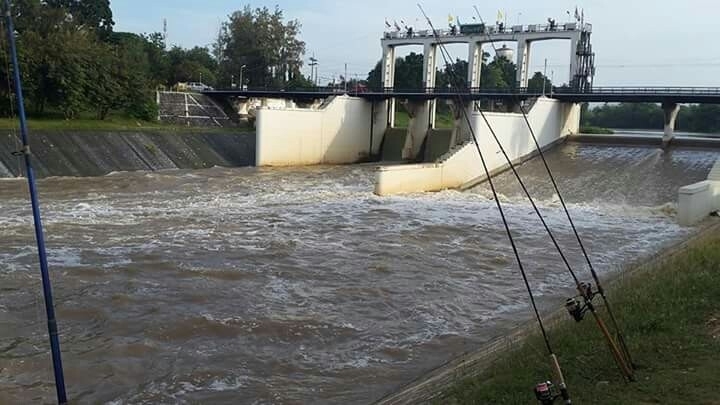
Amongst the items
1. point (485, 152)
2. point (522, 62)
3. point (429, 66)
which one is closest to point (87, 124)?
point (485, 152)

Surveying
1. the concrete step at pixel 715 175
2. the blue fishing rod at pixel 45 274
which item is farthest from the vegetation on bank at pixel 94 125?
the concrete step at pixel 715 175

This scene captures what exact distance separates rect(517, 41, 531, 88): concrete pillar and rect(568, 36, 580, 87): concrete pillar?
331cm

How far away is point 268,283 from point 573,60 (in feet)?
106

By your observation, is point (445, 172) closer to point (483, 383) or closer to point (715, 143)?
point (715, 143)

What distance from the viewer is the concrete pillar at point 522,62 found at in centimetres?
4147

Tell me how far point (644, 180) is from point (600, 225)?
8471 mm

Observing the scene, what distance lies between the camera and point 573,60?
38.4 meters

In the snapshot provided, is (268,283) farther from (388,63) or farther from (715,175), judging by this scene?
(388,63)

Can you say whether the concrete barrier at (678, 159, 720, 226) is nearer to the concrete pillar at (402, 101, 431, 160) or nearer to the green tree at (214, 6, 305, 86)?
the concrete pillar at (402, 101, 431, 160)

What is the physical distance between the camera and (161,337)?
8.10m

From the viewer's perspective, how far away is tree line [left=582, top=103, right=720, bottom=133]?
59.6m

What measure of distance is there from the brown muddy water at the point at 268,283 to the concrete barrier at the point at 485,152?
1.35 meters

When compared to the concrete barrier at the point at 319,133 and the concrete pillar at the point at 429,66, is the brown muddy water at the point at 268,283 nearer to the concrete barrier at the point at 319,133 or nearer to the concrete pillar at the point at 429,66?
the concrete barrier at the point at 319,133

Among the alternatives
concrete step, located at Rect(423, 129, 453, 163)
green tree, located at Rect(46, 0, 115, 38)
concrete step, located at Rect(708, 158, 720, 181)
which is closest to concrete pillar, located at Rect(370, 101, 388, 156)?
concrete step, located at Rect(423, 129, 453, 163)
